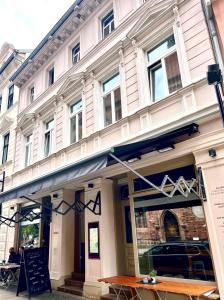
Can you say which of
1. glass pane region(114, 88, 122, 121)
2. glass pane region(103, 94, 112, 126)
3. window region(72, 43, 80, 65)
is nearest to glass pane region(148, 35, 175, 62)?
glass pane region(114, 88, 122, 121)

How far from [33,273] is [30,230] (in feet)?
10.9

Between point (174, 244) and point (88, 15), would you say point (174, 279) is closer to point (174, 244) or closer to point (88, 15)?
point (174, 244)

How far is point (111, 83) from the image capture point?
8.55m

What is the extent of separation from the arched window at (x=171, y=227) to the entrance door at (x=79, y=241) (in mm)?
3985

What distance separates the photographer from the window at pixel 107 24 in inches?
362

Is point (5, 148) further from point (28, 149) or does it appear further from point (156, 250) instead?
point (156, 250)

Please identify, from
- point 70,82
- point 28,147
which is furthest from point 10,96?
point 70,82

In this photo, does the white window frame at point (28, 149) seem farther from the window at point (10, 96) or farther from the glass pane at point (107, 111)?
the glass pane at point (107, 111)

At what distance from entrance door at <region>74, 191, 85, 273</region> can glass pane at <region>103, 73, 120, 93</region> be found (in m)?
3.96

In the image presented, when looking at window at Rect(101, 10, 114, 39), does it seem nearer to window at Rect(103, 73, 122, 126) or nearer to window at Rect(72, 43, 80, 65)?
window at Rect(72, 43, 80, 65)

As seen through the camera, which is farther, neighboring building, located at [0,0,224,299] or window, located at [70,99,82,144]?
window, located at [70,99,82,144]

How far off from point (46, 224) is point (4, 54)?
1343 cm

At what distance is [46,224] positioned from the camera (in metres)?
10.2

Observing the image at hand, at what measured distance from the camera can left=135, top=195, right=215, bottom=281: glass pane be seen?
17.7 ft
